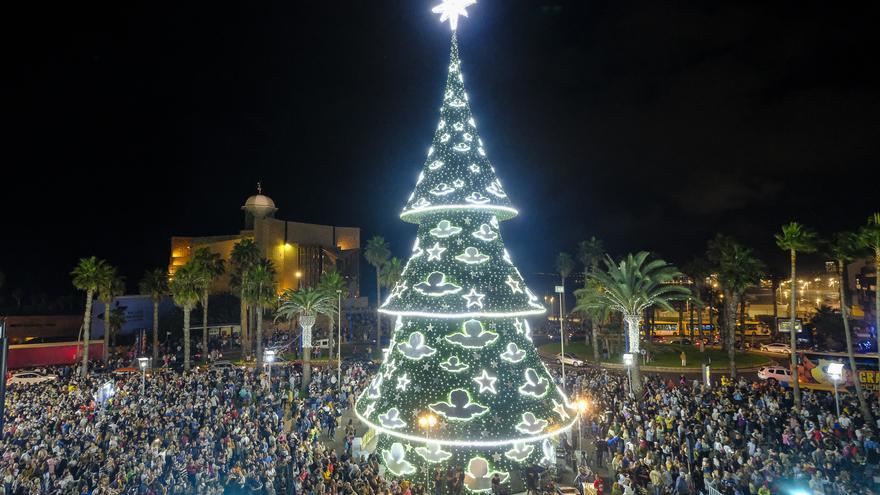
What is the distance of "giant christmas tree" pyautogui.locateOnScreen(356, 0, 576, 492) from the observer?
15.5 meters

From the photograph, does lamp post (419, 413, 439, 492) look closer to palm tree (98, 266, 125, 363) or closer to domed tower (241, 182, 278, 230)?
palm tree (98, 266, 125, 363)

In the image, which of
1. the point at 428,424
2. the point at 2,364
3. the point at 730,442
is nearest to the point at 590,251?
the point at 730,442

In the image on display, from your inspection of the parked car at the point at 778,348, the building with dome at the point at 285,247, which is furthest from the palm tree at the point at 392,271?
the parked car at the point at 778,348

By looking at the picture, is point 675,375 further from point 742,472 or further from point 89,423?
point 89,423

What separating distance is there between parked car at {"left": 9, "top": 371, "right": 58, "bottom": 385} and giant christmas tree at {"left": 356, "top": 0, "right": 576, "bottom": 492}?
30.6m

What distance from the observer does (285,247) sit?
242ft

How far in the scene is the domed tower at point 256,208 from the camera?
74.1 meters

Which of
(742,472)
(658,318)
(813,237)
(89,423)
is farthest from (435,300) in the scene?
(658,318)

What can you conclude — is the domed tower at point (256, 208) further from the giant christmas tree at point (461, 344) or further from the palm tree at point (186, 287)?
the giant christmas tree at point (461, 344)

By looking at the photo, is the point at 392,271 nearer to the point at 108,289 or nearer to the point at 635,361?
the point at 108,289

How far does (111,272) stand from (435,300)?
39.6 metres

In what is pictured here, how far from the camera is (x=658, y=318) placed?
9775cm

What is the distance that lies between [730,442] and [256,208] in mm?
69267

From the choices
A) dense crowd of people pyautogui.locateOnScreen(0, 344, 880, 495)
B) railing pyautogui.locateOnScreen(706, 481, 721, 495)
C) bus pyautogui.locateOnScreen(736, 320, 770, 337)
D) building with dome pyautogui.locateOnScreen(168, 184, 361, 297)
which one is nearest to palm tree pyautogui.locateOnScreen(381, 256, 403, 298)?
building with dome pyautogui.locateOnScreen(168, 184, 361, 297)
